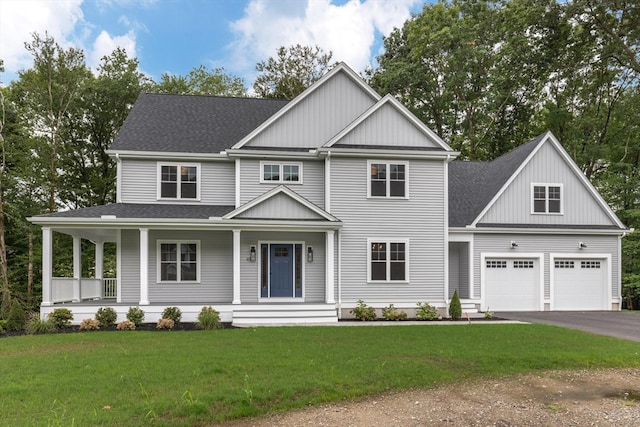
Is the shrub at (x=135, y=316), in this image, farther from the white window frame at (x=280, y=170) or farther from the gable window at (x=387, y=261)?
the gable window at (x=387, y=261)

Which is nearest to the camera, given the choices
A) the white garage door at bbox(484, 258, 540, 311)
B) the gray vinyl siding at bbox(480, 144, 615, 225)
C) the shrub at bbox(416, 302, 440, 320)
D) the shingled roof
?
the shrub at bbox(416, 302, 440, 320)

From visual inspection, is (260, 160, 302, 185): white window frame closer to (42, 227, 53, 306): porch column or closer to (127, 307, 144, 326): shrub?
(127, 307, 144, 326): shrub

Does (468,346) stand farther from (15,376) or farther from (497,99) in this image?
(497,99)

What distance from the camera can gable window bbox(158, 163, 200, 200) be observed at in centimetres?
1614

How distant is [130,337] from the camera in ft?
36.3

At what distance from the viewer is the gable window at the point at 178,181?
16141mm

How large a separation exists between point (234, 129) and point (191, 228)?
5210mm

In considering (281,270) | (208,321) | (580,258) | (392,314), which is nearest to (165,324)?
(208,321)

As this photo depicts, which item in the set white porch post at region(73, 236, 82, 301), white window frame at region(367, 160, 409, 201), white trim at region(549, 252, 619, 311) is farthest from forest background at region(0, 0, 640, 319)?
white window frame at region(367, 160, 409, 201)

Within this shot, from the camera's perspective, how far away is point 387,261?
15.6m

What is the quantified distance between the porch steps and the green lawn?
1584mm

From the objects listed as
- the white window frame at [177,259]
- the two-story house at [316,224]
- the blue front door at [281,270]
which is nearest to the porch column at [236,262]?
the two-story house at [316,224]

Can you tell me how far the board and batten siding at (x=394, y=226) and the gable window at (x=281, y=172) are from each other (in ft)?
4.77

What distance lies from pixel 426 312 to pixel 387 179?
477cm
